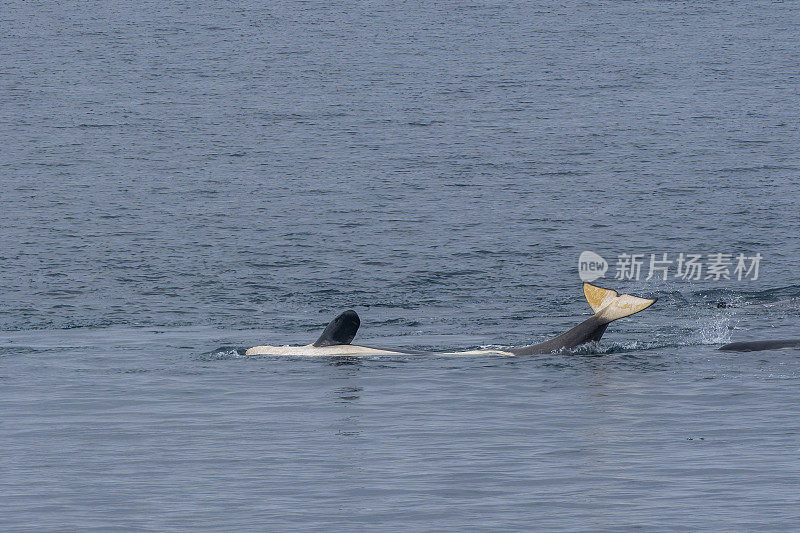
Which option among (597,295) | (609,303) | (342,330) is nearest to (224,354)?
(342,330)

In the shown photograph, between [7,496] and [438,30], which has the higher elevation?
[438,30]

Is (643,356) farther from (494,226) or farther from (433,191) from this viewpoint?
(433,191)

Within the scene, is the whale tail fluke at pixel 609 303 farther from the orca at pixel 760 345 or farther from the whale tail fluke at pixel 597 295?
the orca at pixel 760 345

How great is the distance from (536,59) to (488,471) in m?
93.4

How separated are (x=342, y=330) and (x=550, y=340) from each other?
14.4 feet

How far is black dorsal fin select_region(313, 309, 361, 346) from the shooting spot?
32500 mm

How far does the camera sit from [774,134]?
82.9m

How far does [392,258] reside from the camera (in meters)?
54.2

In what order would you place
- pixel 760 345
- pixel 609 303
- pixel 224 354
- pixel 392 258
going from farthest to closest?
pixel 392 258 → pixel 224 354 → pixel 760 345 → pixel 609 303

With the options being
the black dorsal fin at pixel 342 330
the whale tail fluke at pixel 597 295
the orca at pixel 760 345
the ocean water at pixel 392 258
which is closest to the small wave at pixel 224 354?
the ocean water at pixel 392 258

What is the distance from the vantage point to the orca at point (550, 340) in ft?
101

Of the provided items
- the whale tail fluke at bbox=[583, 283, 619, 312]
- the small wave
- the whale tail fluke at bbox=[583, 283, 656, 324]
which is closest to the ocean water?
the small wave

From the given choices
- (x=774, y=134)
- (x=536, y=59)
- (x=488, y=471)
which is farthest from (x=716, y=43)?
(x=488, y=471)

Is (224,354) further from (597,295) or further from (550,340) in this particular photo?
(597,295)
